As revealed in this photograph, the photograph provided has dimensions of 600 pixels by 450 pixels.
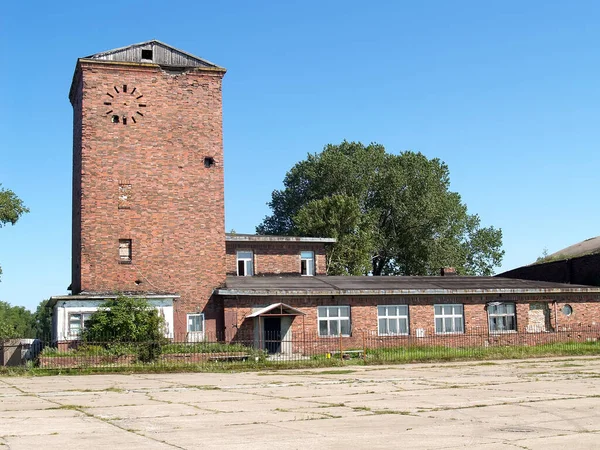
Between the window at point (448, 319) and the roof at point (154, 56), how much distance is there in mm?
17647

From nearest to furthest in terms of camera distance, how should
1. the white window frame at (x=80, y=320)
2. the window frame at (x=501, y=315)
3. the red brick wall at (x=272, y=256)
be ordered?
the white window frame at (x=80, y=320) → the window frame at (x=501, y=315) → the red brick wall at (x=272, y=256)

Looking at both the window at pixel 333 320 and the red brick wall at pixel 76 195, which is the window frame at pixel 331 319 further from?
the red brick wall at pixel 76 195

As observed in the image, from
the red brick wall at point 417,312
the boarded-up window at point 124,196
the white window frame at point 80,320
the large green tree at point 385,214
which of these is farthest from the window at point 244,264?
the large green tree at point 385,214

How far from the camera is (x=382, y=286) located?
39281 mm

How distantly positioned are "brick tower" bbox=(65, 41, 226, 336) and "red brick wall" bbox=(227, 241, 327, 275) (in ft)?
20.5

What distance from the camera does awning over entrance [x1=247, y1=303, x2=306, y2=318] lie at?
35719mm

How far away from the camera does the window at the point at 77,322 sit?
33.8 meters

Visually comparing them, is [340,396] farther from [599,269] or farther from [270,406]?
[599,269]

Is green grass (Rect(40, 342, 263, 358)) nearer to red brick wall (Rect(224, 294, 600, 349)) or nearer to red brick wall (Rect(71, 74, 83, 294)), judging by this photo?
red brick wall (Rect(224, 294, 600, 349))

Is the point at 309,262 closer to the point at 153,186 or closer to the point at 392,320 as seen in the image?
the point at 392,320

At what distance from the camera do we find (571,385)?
19078 millimetres

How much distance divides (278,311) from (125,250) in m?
8.38

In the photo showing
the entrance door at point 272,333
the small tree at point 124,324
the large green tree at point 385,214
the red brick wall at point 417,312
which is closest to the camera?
the small tree at point 124,324

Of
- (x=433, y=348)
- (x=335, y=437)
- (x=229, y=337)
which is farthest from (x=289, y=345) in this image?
(x=335, y=437)
